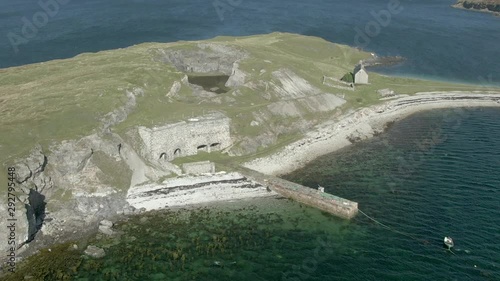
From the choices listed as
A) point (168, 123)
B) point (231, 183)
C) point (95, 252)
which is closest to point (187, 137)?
point (168, 123)

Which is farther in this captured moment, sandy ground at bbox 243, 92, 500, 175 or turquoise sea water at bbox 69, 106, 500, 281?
→ sandy ground at bbox 243, 92, 500, 175

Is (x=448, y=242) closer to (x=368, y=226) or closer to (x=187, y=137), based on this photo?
(x=368, y=226)

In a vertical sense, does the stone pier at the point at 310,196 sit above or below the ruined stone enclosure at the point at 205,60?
below

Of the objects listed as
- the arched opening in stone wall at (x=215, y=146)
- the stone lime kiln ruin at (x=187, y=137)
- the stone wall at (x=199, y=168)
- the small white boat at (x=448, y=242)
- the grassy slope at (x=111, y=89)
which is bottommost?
the small white boat at (x=448, y=242)

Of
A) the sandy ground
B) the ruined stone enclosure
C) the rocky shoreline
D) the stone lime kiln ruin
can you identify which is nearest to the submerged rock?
the rocky shoreline

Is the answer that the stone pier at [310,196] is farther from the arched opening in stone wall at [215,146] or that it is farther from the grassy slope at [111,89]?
the grassy slope at [111,89]

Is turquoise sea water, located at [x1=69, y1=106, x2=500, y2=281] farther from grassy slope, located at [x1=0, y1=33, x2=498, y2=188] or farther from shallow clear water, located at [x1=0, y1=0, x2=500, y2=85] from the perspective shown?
shallow clear water, located at [x1=0, y1=0, x2=500, y2=85]

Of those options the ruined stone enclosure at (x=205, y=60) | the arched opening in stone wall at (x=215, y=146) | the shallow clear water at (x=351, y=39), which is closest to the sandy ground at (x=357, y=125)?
the arched opening in stone wall at (x=215, y=146)
